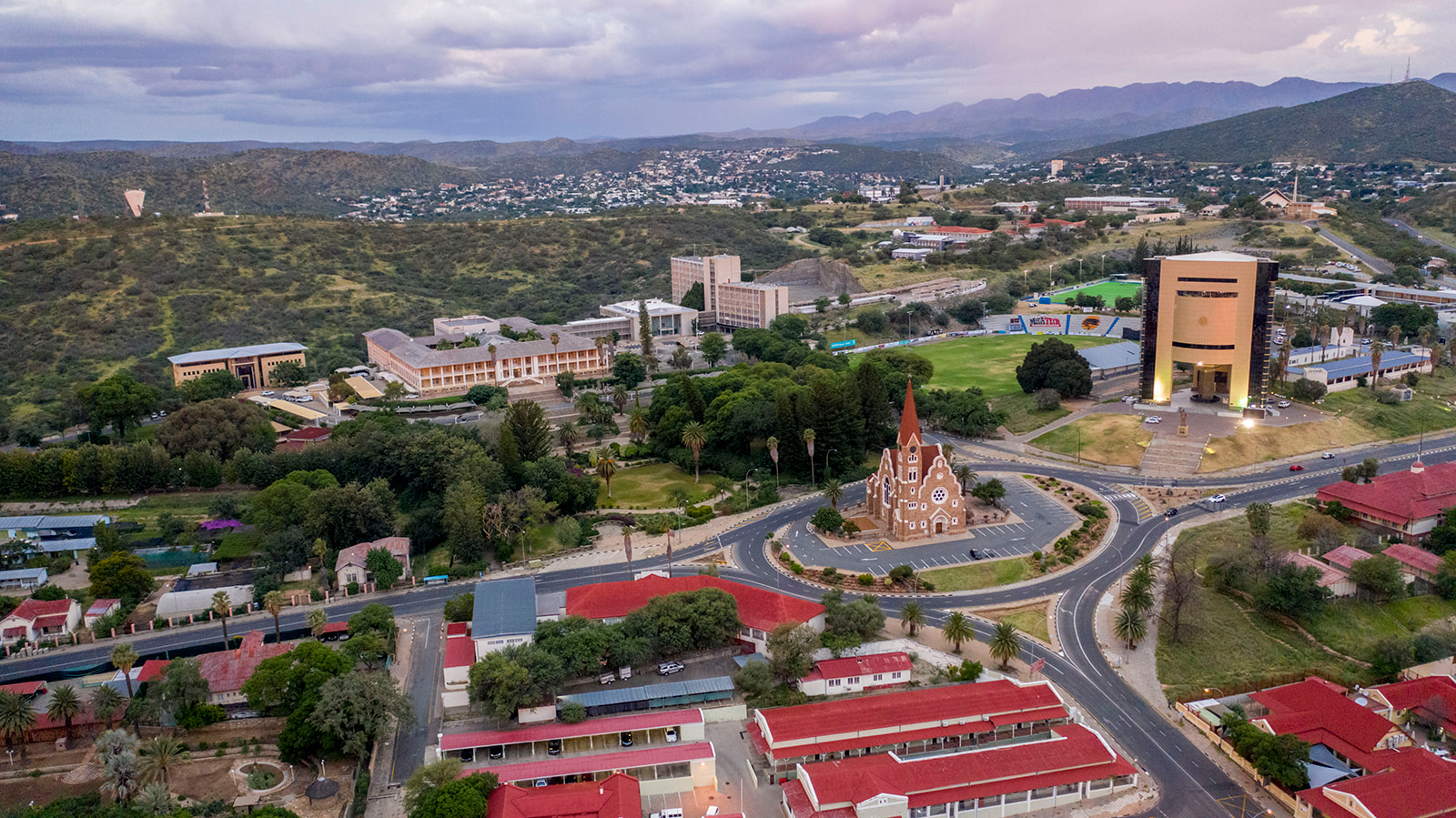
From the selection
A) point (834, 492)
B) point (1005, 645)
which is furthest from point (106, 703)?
point (834, 492)

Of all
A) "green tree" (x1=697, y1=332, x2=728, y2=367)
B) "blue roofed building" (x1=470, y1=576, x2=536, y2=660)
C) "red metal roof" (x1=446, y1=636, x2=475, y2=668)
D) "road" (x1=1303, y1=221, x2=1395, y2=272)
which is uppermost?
"road" (x1=1303, y1=221, x2=1395, y2=272)

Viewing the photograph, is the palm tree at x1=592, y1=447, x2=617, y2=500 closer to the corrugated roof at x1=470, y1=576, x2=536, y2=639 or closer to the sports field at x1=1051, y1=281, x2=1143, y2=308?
the corrugated roof at x1=470, y1=576, x2=536, y2=639

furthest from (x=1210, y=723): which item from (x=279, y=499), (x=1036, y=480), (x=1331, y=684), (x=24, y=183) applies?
(x=24, y=183)

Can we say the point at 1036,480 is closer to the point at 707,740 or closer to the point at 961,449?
the point at 961,449

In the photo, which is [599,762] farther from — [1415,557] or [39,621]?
[1415,557]

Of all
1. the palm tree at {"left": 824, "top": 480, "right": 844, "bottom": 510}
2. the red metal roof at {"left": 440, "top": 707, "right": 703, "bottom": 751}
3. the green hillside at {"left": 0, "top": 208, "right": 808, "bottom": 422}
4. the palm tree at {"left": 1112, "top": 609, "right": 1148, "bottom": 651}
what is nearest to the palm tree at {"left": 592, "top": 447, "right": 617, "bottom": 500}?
the palm tree at {"left": 824, "top": 480, "right": 844, "bottom": 510}

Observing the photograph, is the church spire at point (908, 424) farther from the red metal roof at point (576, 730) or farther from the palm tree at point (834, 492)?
the red metal roof at point (576, 730)
